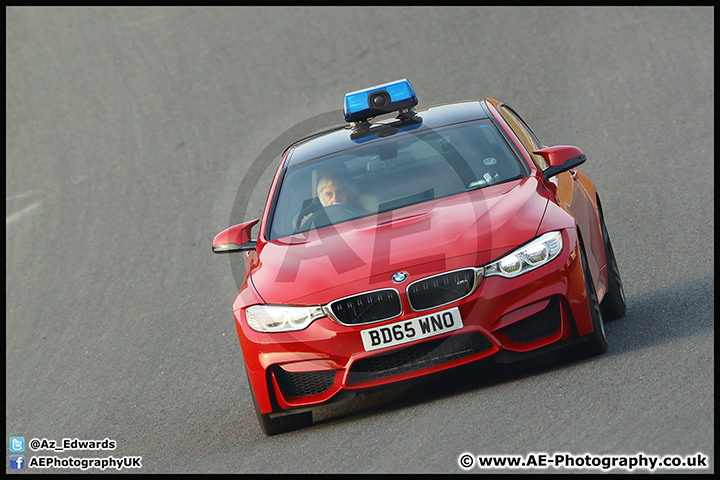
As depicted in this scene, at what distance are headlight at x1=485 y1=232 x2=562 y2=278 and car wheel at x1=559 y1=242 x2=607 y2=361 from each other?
0.75 ft

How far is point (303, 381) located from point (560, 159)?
2.27 metres

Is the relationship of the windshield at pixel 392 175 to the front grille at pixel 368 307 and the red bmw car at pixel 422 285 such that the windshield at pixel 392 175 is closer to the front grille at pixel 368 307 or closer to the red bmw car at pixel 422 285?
the red bmw car at pixel 422 285

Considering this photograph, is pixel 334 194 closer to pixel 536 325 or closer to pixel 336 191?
pixel 336 191

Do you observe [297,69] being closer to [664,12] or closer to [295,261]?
[664,12]

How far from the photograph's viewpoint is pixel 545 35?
669 inches

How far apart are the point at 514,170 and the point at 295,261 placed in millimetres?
1646

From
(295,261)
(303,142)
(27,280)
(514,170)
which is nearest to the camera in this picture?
(295,261)

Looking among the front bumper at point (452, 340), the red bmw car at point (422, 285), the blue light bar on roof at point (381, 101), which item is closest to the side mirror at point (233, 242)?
→ the red bmw car at point (422, 285)

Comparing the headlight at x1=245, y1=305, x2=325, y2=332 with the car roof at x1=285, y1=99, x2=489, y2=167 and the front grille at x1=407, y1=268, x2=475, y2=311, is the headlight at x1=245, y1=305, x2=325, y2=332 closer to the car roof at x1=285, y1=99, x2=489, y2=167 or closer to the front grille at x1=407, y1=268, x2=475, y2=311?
the front grille at x1=407, y1=268, x2=475, y2=311

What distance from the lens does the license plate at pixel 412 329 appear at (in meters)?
5.28

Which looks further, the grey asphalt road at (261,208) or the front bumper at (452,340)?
the front bumper at (452,340)

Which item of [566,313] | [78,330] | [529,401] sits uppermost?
[566,313]

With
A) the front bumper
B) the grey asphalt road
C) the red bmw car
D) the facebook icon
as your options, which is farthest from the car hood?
the facebook icon

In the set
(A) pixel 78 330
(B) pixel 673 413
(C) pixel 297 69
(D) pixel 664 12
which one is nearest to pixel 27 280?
(A) pixel 78 330
